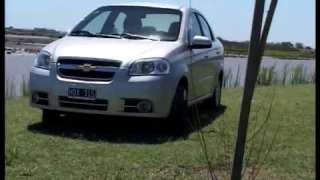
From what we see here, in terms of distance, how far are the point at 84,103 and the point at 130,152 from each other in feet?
2.89

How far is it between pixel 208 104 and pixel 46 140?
329cm

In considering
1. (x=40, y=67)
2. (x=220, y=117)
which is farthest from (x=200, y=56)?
(x=40, y=67)

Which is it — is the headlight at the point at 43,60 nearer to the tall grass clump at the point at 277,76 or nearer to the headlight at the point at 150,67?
the headlight at the point at 150,67

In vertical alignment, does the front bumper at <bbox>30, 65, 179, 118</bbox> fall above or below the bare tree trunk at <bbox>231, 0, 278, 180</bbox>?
below

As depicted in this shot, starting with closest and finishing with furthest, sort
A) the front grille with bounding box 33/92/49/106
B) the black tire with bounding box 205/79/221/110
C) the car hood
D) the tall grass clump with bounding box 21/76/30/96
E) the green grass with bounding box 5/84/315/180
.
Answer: the green grass with bounding box 5/84/315/180, the car hood, the front grille with bounding box 33/92/49/106, the black tire with bounding box 205/79/221/110, the tall grass clump with bounding box 21/76/30/96

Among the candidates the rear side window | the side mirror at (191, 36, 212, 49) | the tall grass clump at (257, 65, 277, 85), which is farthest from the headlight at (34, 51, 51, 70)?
the tall grass clump at (257, 65, 277, 85)

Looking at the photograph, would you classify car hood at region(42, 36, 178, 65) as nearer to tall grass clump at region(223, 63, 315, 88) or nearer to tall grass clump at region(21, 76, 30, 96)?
tall grass clump at region(21, 76, 30, 96)

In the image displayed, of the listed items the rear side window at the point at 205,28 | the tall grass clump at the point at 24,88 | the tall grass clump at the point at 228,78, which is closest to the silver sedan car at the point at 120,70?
the rear side window at the point at 205,28

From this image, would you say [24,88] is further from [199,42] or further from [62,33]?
[199,42]

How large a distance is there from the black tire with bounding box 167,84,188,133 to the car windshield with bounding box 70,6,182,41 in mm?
629

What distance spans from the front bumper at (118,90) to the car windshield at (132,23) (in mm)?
795

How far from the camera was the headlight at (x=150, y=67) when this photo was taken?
5613 mm

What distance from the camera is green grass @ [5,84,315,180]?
4.32 m
